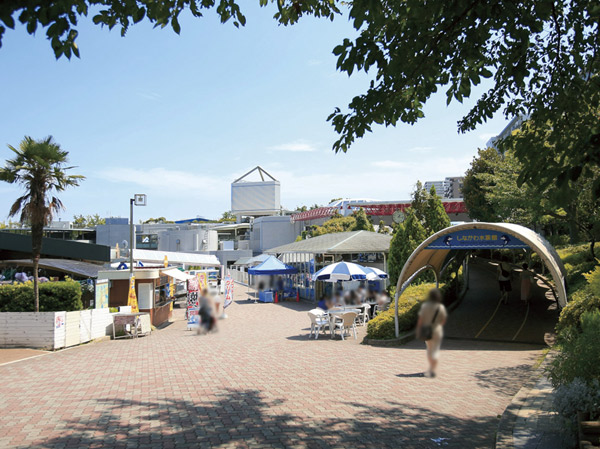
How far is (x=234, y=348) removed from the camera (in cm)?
1767

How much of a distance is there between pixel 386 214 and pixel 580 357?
5422 cm

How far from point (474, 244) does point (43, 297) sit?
19.4 metres

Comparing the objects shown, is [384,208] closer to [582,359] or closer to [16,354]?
[16,354]

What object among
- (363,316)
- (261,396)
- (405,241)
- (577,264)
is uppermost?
→ (405,241)

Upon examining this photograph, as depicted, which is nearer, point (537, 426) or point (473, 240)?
point (537, 426)

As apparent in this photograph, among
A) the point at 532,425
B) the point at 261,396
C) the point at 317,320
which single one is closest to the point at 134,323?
the point at 317,320

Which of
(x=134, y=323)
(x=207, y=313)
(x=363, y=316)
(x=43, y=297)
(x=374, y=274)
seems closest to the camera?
(x=207, y=313)

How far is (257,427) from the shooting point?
9844 mm

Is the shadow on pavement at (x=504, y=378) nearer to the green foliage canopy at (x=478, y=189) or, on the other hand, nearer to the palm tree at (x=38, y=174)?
the palm tree at (x=38, y=174)

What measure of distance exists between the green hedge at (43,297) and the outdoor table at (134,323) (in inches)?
94.9

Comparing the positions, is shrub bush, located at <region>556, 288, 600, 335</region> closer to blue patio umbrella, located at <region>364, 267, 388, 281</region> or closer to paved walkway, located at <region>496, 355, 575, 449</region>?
paved walkway, located at <region>496, 355, 575, 449</region>

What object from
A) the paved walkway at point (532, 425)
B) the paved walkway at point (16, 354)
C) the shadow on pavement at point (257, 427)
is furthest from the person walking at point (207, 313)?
the paved walkway at point (16, 354)

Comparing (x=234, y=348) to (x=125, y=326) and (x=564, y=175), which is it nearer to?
(x=125, y=326)

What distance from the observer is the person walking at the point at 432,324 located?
55.9 inches
